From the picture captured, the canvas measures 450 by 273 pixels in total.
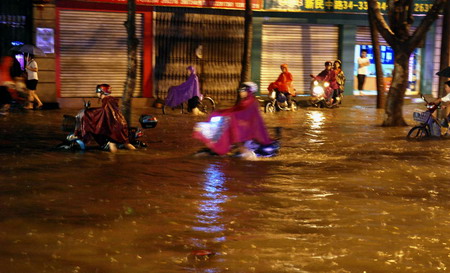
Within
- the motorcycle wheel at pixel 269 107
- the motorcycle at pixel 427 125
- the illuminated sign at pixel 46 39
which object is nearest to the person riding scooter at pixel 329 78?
the motorcycle wheel at pixel 269 107

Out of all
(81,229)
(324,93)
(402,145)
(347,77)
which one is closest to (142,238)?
(81,229)

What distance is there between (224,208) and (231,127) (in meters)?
3.66

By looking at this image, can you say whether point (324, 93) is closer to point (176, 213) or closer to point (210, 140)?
point (210, 140)

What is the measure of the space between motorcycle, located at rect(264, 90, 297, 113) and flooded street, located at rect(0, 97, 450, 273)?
6.98 metres

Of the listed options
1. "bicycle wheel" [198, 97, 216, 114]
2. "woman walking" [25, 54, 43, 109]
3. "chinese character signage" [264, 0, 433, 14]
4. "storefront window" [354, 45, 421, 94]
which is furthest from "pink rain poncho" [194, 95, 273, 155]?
"storefront window" [354, 45, 421, 94]

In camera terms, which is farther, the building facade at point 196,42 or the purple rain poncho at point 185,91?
the building facade at point 196,42

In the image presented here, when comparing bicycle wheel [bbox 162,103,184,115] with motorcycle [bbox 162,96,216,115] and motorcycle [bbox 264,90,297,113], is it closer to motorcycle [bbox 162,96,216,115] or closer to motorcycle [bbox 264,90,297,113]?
motorcycle [bbox 162,96,216,115]

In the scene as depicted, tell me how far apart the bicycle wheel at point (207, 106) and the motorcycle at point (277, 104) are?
1628 millimetres

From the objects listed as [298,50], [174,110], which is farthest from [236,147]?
[298,50]

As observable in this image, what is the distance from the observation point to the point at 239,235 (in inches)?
288

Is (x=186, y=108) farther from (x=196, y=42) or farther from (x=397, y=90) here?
(x=397, y=90)

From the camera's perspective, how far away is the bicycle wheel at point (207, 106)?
20.7 metres

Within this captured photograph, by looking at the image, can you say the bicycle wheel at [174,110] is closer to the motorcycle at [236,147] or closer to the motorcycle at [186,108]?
the motorcycle at [186,108]

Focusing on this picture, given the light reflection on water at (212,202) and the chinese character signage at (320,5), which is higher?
the chinese character signage at (320,5)
